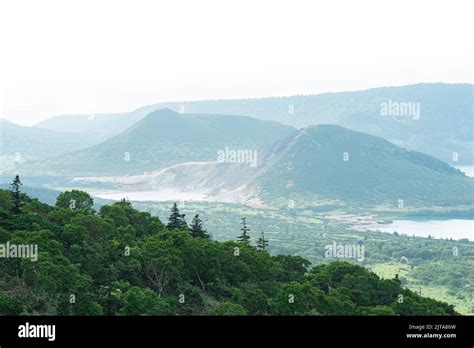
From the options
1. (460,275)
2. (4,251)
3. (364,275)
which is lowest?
(460,275)

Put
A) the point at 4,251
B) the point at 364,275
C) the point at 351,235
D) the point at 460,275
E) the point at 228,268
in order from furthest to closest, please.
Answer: the point at 351,235
the point at 460,275
the point at 364,275
the point at 228,268
the point at 4,251

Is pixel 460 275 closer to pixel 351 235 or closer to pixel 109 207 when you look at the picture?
pixel 351 235

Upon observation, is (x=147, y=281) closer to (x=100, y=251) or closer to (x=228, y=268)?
(x=100, y=251)
